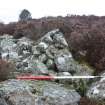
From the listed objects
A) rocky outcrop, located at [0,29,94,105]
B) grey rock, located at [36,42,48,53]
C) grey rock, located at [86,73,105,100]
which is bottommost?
grey rock, located at [86,73,105,100]

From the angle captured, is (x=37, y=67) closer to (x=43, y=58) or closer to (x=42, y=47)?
(x=43, y=58)

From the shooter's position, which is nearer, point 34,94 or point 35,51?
point 34,94

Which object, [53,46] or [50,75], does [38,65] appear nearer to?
[50,75]

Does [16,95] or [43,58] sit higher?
[43,58]

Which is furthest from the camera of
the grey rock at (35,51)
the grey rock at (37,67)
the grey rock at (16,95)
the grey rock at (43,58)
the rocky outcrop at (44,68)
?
the grey rock at (35,51)

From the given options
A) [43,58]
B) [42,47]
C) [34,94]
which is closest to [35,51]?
[42,47]

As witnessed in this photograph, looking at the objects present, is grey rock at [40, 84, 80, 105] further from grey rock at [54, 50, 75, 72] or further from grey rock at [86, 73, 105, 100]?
grey rock at [54, 50, 75, 72]

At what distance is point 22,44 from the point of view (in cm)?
1212

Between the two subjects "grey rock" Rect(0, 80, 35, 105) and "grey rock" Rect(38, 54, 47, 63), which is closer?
"grey rock" Rect(0, 80, 35, 105)

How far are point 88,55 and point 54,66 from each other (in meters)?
1.28

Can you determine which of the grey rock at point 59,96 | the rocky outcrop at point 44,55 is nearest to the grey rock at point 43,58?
the rocky outcrop at point 44,55

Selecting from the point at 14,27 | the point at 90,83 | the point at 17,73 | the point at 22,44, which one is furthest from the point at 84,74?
the point at 14,27

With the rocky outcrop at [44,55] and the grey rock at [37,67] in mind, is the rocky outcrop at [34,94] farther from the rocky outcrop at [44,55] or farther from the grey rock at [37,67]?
the rocky outcrop at [44,55]

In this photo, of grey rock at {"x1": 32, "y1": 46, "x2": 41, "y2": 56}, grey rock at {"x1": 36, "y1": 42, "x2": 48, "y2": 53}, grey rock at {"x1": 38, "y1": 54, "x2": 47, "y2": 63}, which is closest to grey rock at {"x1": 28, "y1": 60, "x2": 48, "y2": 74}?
grey rock at {"x1": 38, "y1": 54, "x2": 47, "y2": 63}
